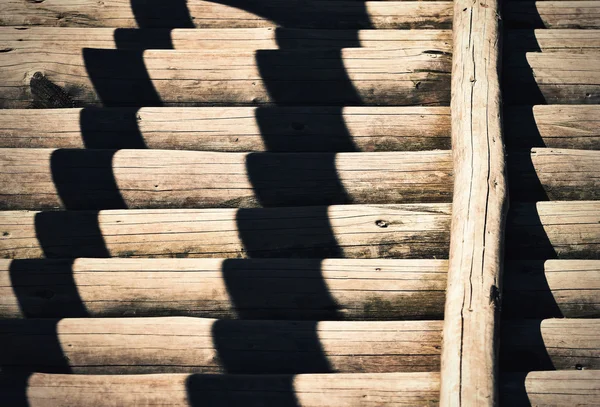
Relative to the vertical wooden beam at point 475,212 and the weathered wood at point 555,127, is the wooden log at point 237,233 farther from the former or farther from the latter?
the weathered wood at point 555,127

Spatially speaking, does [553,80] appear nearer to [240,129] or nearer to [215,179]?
[240,129]

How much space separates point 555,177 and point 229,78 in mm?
1806

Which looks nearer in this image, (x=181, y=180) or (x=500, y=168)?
(x=500, y=168)

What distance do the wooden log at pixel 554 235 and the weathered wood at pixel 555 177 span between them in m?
0.15

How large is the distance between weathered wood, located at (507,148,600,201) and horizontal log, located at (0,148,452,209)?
1.18 feet

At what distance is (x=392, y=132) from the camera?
3.18 m

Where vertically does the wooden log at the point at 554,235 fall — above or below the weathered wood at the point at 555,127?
below

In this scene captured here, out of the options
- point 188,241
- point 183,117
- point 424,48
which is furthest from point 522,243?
point 183,117

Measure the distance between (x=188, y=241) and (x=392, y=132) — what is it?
47.3 inches

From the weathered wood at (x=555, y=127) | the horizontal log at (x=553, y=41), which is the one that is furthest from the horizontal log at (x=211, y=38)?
the weathered wood at (x=555, y=127)

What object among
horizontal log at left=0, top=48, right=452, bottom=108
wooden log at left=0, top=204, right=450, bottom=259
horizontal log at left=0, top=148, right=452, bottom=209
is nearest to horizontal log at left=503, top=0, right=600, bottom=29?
horizontal log at left=0, top=48, right=452, bottom=108

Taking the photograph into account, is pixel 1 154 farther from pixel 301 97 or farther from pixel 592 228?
pixel 592 228

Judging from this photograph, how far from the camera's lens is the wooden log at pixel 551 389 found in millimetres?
2455

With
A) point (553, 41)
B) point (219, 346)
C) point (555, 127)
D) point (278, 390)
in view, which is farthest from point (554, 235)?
point (219, 346)
